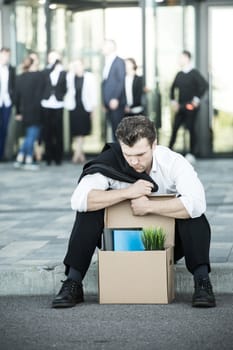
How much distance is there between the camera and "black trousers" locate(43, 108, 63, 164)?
56.4 feet

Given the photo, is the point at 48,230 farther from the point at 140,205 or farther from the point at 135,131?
the point at 135,131

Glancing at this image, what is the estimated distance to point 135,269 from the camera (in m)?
6.79

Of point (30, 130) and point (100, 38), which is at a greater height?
point (100, 38)

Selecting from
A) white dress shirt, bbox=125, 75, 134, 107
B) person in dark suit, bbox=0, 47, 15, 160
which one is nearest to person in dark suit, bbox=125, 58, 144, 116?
white dress shirt, bbox=125, 75, 134, 107

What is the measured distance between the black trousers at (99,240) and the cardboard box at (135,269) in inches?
3.0

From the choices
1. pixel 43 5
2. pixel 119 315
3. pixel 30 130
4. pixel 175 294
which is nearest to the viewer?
pixel 119 315

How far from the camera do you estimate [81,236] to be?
688 cm

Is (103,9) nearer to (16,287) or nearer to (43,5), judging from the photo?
(43,5)

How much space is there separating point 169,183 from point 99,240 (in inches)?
21.6

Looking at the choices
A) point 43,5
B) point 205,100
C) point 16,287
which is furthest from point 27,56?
point 16,287

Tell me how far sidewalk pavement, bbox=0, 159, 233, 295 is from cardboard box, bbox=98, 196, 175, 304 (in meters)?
0.41

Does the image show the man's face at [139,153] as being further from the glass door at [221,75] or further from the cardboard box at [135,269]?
the glass door at [221,75]

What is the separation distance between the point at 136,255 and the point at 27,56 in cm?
1150

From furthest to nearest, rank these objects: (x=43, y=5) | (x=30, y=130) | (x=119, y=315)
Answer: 1. (x=43, y=5)
2. (x=30, y=130)
3. (x=119, y=315)
